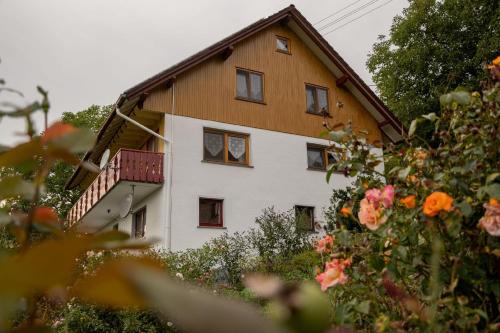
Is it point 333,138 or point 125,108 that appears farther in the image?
point 125,108

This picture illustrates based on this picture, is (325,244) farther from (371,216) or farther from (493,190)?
(493,190)

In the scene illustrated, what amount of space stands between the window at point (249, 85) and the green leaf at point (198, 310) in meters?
15.8

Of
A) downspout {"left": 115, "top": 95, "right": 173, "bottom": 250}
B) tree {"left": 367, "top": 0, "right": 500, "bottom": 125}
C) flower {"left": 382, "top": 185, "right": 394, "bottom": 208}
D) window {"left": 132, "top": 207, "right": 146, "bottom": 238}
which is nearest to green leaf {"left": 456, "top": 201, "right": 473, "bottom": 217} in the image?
flower {"left": 382, "top": 185, "right": 394, "bottom": 208}

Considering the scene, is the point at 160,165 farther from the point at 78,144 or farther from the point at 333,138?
the point at 78,144

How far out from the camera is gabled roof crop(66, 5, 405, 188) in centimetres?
1420

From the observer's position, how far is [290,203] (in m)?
15.8

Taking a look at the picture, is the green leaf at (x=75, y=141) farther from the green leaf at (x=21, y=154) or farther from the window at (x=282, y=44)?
the window at (x=282, y=44)

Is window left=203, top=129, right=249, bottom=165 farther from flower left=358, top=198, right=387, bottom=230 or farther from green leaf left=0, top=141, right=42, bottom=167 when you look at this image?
green leaf left=0, top=141, right=42, bottom=167

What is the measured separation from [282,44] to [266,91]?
2.07 metres

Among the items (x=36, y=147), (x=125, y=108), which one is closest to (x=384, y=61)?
(x=125, y=108)

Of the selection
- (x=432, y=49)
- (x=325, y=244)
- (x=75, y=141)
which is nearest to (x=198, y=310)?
(x=75, y=141)

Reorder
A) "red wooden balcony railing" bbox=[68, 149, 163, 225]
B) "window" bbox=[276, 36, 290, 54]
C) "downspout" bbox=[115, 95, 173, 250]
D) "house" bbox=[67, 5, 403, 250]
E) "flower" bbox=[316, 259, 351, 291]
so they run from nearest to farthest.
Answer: "flower" bbox=[316, 259, 351, 291], "downspout" bbox=[115, 95, 173, 250], "red wooden balcony railing" bbox=[68, 149, 163, 225], "house" bbox=[67, 5, 403, 250], "window" bbox=[276, 36, 290, 54]

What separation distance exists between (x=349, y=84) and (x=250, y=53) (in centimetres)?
401

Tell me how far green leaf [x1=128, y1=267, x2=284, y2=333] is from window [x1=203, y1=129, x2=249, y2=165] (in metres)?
14.5
